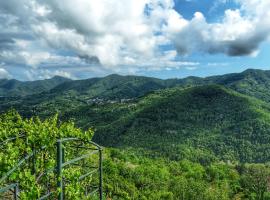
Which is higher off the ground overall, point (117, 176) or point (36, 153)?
point (36, 153)

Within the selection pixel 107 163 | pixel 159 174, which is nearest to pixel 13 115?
pixel 107 163

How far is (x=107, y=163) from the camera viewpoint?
145 feet

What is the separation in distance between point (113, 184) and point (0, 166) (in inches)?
1148

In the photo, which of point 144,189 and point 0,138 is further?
point 144,189

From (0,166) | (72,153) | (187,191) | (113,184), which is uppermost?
(0,166)

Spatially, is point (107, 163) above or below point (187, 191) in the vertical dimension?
above

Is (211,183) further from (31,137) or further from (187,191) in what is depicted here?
(31,137)

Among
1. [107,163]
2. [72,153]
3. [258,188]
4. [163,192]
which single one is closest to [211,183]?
[258,188]

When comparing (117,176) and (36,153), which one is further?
(117,176)

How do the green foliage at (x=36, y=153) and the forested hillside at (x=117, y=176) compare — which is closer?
the green foliage at (x=36, y=153)

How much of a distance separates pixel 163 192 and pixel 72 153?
27.4m

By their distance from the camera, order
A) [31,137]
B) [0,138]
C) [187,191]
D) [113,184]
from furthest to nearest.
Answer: [187,191] → [113,184] → [0,138] → [31,137]

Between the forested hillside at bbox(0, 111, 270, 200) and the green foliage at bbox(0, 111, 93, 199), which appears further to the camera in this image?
the forested hillside at bbox(0, 111, 270, 200)

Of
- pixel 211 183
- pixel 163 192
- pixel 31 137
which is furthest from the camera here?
pixel 211 183
